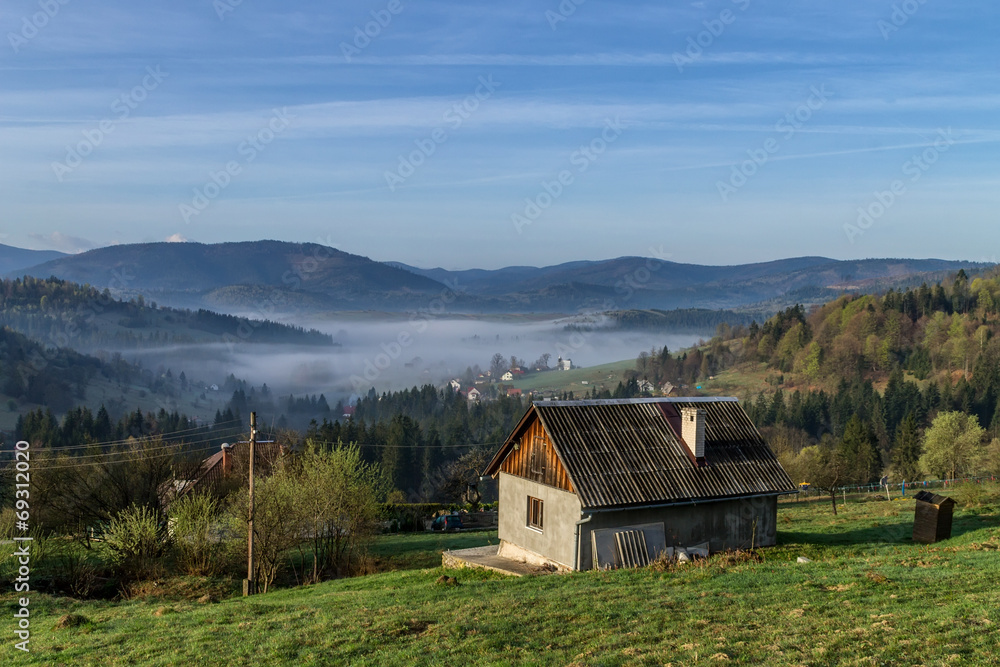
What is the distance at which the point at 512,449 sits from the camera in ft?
97.2

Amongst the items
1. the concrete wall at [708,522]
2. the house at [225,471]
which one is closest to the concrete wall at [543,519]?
the concrete wall at [708,522]

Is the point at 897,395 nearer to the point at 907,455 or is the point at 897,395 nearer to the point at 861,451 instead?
the point at 907,455

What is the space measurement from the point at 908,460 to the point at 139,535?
290 ft

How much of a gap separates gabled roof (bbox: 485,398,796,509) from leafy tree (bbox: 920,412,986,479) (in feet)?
186

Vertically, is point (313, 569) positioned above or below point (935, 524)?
below

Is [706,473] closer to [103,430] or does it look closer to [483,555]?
[483,555]

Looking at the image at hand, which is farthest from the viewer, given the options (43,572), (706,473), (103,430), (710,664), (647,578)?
(103,430)

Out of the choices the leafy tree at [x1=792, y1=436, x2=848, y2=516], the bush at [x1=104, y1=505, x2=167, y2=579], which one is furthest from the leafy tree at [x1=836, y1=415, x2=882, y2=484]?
the bush at [x1=104, y1=505, x2=167, y2=579]

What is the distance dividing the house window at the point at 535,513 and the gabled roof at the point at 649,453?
2.59m

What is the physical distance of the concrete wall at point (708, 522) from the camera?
25484mm

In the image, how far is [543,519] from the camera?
89.0 ft

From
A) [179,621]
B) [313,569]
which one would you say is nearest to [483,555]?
[313,569]

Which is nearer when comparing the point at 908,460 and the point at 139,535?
the point at 139,535

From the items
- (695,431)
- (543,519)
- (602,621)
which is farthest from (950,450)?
(602,621)
